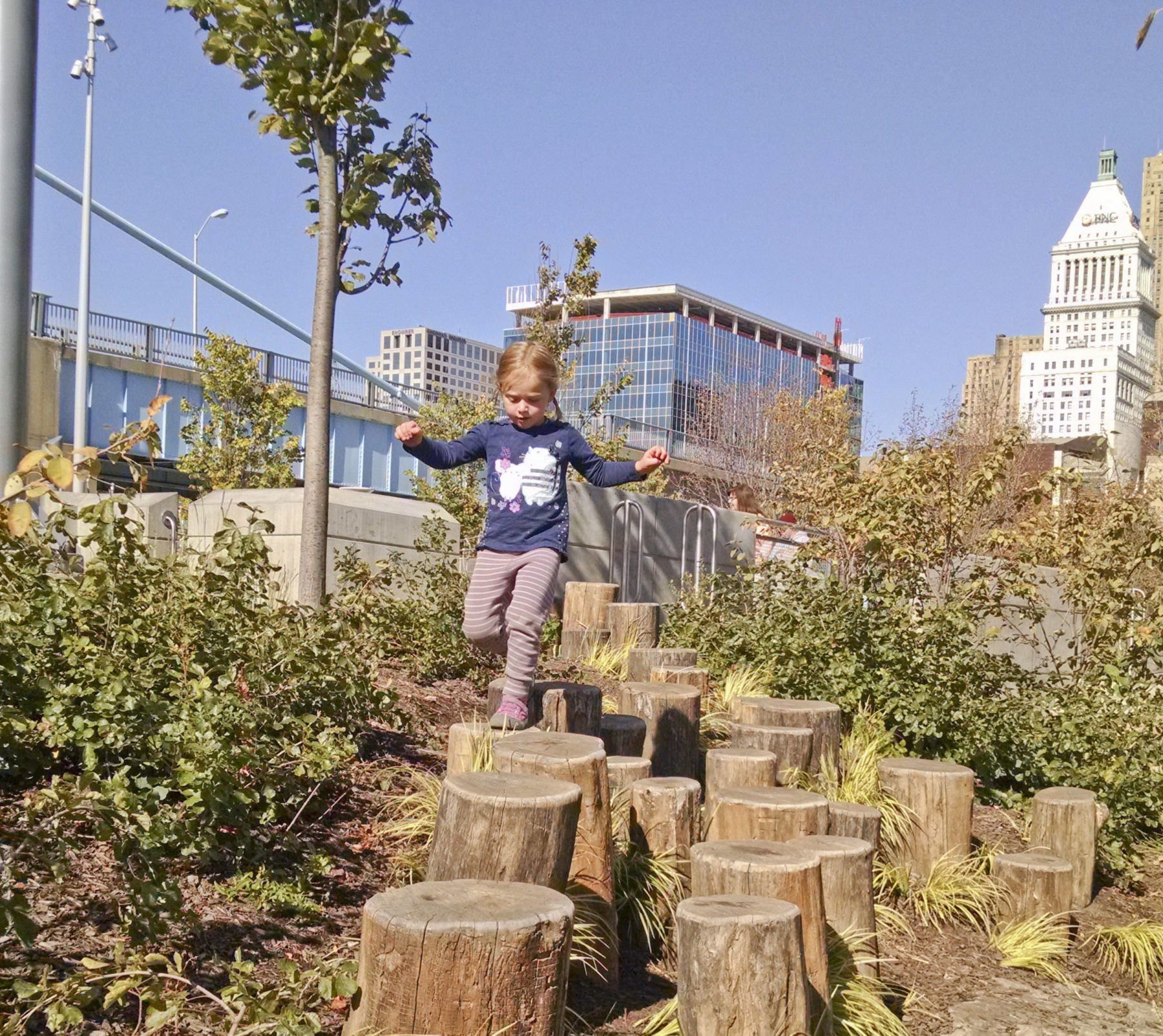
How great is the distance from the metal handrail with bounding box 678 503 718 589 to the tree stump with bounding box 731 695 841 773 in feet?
13.5

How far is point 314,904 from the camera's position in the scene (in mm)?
3844

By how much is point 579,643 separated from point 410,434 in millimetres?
3447

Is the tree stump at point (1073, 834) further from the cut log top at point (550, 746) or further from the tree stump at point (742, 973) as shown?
the tree stump at point (742, 973)

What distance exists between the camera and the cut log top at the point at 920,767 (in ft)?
19.7

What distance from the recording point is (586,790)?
4.05m

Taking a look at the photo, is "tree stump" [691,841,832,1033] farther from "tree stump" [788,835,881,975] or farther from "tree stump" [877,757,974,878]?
"tree stump" [877,757,974,878]

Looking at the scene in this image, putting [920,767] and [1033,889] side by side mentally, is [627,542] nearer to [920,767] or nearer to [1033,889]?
[920,767]

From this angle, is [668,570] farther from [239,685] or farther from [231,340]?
[231,340]

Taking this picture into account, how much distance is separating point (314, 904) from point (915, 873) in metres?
A: 3.23

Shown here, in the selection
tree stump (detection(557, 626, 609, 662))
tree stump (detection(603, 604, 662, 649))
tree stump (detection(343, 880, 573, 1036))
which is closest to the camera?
tree stump (detection(343, 880, 573, 1036))

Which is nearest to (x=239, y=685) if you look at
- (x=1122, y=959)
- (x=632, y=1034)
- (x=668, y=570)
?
(x=632, y=1034)

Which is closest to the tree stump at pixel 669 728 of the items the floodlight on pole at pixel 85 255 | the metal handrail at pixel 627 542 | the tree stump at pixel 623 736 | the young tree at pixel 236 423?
the tree stump at pixel 623 736

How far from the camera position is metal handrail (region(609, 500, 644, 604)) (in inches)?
389

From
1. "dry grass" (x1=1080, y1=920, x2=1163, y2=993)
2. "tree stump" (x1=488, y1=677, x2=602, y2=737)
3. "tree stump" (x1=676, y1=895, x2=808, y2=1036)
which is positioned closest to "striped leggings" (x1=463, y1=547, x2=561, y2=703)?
"tree stump" (x1=488, y1=677, x2=602, y2=737)
